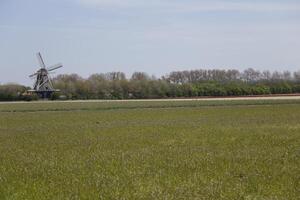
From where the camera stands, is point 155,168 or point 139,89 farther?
point 139,89

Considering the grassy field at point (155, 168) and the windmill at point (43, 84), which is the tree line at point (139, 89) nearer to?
the windmill at point (43, 84)

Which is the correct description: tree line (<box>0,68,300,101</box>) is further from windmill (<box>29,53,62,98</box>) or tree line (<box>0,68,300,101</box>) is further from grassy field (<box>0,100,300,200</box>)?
grassy field (<box>0,100,300,200</box>)

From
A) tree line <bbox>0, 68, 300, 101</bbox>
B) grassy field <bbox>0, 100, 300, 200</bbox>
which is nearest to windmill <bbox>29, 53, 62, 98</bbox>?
tree line <bbox>0, 68, 300, 101</bbox>

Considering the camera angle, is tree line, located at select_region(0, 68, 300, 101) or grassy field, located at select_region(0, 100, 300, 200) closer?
grassy field, located at select_region(0, 100, 300, 200)

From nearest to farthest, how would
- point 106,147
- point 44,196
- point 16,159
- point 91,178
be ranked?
point 44,196
point 91,178
point 16,159
point 106,147

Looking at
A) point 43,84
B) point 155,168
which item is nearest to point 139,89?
point 43,84

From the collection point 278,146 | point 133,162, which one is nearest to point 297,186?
point 133,162

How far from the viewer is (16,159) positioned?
19.0 metres

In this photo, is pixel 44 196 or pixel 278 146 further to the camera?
pixel 278 146

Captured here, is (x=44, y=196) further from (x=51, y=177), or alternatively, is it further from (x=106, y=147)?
(x=106, y=147)

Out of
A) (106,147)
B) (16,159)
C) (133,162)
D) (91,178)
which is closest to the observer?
(91,178)

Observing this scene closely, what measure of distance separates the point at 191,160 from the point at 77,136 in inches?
499

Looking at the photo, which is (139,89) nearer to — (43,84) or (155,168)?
(43,84)

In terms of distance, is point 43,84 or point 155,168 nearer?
point 155,168
